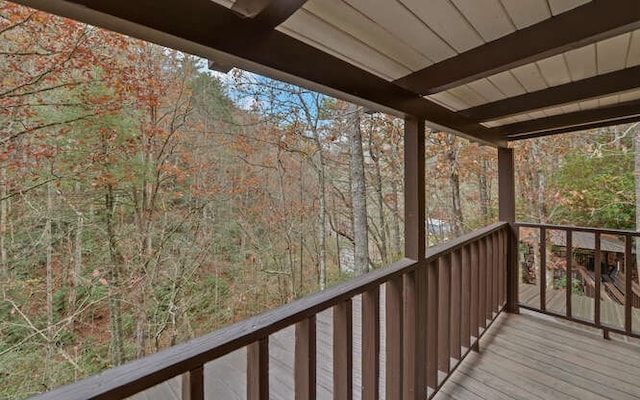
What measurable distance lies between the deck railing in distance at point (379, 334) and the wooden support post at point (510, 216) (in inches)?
11.4

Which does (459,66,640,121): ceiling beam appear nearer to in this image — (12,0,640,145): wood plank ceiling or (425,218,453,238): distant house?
(12,0,640,145): wood plank ceiling

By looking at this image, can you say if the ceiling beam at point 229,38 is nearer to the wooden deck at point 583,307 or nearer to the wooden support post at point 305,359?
the wooden support post at point 305,359

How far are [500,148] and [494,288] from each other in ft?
4.99

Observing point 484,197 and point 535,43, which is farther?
point 484,197

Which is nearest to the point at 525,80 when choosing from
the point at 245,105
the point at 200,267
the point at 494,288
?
the point at 494,288

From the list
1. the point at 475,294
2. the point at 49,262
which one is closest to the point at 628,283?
the point at 475,294

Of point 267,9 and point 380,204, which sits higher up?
point 267,9

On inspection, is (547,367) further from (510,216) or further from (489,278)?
(510,216)

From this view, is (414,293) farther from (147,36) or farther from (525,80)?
(147,36)

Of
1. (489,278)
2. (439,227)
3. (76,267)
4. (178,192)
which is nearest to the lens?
(489,278)

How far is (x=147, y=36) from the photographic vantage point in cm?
84

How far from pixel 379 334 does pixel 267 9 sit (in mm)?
1492

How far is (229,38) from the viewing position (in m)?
0.92

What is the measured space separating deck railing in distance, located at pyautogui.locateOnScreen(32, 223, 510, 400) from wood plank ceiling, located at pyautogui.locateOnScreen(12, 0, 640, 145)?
89 cm
